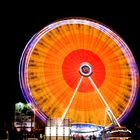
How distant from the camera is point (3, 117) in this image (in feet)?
171

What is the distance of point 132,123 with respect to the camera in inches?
2343

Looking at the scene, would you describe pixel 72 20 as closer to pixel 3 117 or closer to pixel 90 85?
pixel 90 85

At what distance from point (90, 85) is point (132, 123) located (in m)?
36.1

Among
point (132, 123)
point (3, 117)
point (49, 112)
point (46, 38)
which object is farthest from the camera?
point (132, 123)

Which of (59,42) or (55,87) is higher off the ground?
(59,42)

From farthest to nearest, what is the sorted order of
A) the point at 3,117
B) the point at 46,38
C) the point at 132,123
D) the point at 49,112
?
the point at 132,123 < the point at 3,117 < the point at 46,38 < the point at 49,112

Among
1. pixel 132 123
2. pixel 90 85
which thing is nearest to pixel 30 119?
pixel 132 123

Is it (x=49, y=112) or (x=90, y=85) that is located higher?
(x=90, y=85)

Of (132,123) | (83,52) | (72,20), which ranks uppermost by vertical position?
(72,20)

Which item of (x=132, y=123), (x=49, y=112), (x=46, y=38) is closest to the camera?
(x=49, y=112)

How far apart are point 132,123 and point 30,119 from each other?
16521mm

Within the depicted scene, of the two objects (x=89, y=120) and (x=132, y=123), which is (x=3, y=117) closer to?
(x=132, y=123)

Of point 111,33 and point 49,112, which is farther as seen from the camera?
point 111,33

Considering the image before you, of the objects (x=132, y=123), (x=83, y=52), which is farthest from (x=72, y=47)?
(x=132, y=123)
